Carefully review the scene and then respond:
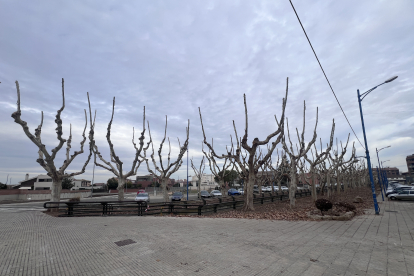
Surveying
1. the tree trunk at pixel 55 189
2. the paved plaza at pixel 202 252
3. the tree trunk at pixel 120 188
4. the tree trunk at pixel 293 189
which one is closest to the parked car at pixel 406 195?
the tree trunk at pixel 293 189

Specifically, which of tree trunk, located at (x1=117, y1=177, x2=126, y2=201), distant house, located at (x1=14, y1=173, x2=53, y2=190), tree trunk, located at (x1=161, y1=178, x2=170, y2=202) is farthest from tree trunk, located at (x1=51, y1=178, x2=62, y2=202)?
distant house, located at (x1=14, y1=173, x2=53, y2=190)

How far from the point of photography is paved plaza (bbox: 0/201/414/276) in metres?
4.79

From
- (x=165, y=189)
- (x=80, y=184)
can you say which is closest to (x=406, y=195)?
(x=165, y=189)

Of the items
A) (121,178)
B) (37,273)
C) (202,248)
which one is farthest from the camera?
(121,178)

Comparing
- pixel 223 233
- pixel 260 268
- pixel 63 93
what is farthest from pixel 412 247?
pixel 63 93

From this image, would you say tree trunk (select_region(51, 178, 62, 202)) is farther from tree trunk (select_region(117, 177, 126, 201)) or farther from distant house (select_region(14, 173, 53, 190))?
distant house (select_region(14, 173, 53, 190))

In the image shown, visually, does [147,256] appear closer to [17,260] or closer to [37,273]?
[37,273]

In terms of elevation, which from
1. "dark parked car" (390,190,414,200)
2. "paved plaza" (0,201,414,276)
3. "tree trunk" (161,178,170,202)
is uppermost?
"tree trunk" (161,178,170,202)

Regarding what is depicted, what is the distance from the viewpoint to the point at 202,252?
5945 millimetres

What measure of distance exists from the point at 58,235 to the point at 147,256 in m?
4.13

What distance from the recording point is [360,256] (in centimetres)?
579

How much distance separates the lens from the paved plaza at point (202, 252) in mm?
4785

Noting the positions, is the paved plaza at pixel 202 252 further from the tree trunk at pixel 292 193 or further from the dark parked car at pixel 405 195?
the dark parked car at pixel 405 195

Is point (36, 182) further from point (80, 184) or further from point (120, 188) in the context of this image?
point (120, 188)
